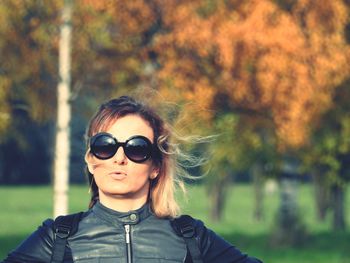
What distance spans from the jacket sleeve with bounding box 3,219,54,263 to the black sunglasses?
0.34 metres

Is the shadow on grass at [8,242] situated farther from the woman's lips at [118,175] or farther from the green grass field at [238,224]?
the woman's lips at [118,175]

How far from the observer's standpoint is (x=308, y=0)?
18.5 m

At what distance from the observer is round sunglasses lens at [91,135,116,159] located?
165 inches

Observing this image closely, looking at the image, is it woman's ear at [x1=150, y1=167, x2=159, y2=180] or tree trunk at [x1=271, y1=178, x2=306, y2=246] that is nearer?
woman's ear at [x1=150, y1=167, x2=159, y2=180]

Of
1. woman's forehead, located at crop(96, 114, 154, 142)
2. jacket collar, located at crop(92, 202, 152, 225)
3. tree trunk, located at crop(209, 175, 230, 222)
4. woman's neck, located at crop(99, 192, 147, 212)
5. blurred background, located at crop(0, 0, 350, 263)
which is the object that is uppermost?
blurred background, located at crop(0, 0, 350, 263)

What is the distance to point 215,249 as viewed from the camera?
429 centimetres

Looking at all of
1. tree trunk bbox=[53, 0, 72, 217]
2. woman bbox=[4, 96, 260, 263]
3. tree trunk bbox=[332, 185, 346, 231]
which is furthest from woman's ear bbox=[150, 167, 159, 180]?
tree trunk bbox=[332, 185, 346, 231]

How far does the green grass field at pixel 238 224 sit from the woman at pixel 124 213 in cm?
46

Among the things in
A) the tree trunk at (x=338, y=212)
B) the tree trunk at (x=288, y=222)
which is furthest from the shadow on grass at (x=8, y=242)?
the tree trunk at (x=338, y=212)

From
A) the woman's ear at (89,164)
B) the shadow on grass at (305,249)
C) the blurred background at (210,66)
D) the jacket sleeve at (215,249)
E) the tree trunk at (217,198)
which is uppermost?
the blurred background at (210,66)

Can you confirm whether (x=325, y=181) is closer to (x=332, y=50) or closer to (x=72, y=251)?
(x=332, y=50)

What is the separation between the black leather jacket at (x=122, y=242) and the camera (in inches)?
161

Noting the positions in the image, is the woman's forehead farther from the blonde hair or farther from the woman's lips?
the woman's lips

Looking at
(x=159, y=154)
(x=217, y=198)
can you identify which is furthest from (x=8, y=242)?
(x=159, y=154)
